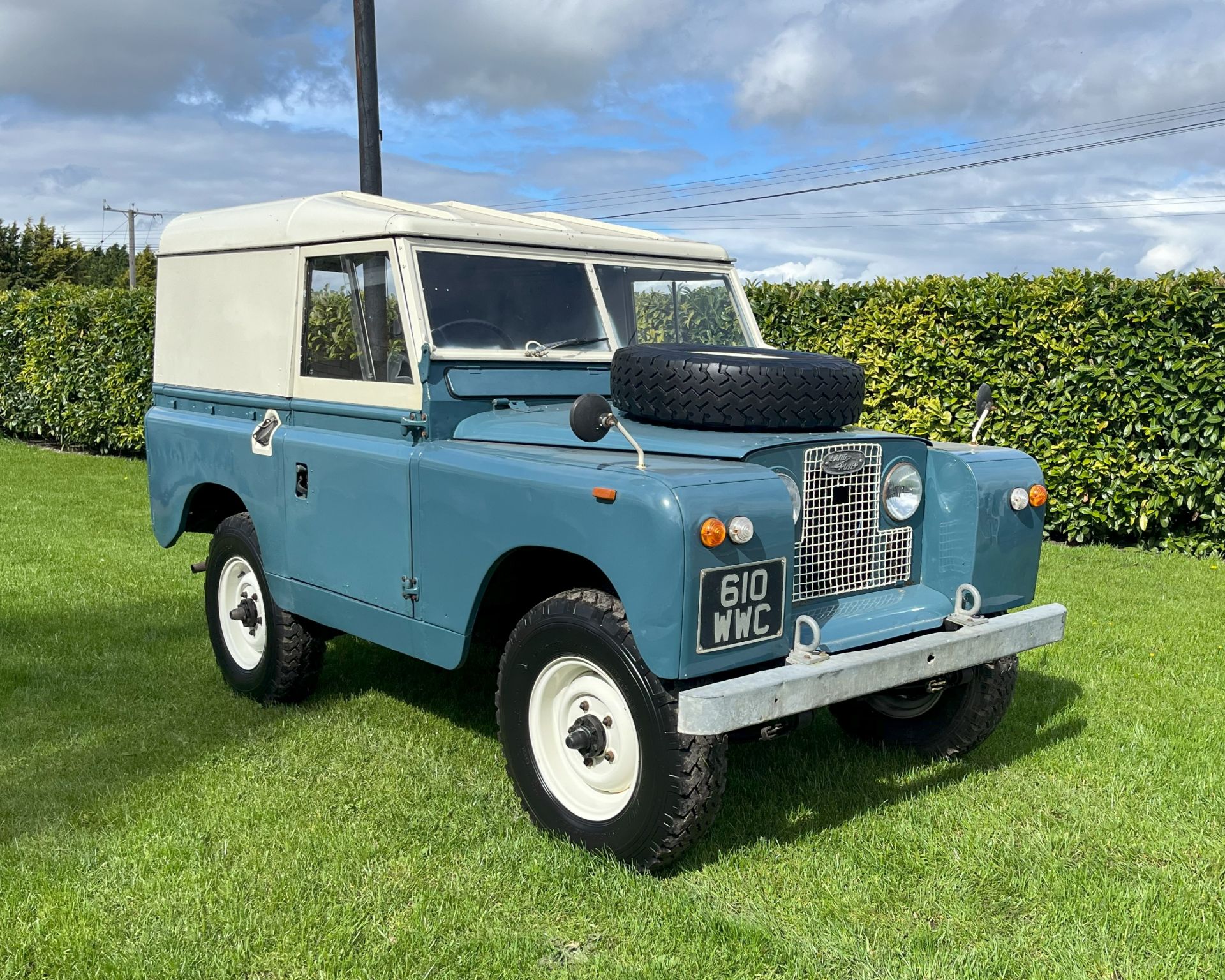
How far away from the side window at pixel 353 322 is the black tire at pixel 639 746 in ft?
4.18

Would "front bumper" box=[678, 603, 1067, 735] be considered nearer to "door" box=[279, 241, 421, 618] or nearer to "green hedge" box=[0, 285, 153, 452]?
"door" box=[279, 241, 421, 618]

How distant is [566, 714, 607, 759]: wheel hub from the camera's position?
3676 mm

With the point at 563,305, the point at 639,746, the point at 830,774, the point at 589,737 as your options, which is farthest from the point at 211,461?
the point at 830,774

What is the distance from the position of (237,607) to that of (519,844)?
2.29 m

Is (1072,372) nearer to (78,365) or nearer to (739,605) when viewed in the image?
(739,605)

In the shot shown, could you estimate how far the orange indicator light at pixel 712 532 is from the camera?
325cm

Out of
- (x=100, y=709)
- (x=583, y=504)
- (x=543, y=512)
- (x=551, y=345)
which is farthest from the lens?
(x=100, y=709)

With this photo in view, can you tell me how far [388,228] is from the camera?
14.7 ft

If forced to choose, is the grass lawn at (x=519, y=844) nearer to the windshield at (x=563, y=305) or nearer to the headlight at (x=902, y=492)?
the headlight at (x=902, y=492)

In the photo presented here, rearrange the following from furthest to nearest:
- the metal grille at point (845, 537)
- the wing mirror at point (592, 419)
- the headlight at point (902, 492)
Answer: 1. the headlight at point (902, 492)
2. the metal grille at point (845, 537)
3. the wing mirror at point (592, 419)

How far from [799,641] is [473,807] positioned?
139 cm

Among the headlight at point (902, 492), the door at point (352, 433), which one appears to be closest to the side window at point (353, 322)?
the door at point (352, 433)

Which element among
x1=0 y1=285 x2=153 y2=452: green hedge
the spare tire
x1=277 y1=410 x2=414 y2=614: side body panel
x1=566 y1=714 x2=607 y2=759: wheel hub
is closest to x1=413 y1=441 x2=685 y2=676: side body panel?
x1=277 y1=410 x2=414 y2=614: side body panel

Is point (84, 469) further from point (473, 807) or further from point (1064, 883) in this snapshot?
point (1064, 883)
